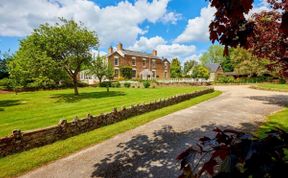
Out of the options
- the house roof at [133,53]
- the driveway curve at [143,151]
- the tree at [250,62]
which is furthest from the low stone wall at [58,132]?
the house roof at [133,53]

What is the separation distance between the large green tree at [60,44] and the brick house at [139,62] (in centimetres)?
2881

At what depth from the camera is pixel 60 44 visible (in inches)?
719

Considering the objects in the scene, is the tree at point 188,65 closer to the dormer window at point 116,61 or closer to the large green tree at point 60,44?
the dormer window at point 116,61

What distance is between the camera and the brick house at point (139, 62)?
50.5 m

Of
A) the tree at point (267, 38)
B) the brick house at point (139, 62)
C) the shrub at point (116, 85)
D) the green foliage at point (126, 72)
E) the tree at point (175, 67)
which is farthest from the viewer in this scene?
the tree at point (175, 67)

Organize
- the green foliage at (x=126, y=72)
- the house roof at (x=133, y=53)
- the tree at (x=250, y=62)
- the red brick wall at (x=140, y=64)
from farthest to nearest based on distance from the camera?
the house roof at (x=133, y=53)
the red brick wall at (x=140, y=64)
the green foliage at (x=126, y=72)
the tree at (x=250, y=62)

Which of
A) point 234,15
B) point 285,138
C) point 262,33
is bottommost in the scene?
point 285,138

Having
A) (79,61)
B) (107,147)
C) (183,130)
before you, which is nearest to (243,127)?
(183,130)

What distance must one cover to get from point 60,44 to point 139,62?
37.2 m

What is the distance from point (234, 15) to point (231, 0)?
168 millimetres

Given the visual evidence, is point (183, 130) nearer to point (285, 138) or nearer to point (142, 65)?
point (285, 138)

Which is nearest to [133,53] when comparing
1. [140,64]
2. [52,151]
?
[140,64]

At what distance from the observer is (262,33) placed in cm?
1149

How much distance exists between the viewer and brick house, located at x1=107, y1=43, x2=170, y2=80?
166 feet
